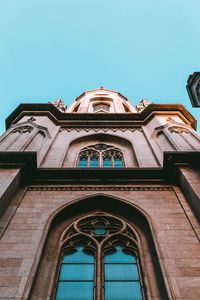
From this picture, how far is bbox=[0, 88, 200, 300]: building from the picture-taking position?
6.91m

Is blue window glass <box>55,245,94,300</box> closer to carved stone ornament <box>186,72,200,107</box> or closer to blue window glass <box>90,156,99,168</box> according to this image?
carved stone ornament <box>186,72,200,107</box>

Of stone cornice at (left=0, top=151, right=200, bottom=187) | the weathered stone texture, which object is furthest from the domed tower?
the weathered stone texture

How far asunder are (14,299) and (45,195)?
4.46 metres

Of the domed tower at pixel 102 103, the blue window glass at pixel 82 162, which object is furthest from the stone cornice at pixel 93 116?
the domed tower at pixel 102 103

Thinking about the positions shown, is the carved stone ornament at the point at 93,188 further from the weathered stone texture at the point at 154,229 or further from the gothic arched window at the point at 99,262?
the gothic arched window at the point at 99,262

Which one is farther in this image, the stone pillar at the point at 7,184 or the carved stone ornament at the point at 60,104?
the carved stone ornament at the point at 60,104

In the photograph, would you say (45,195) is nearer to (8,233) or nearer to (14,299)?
(8,233)

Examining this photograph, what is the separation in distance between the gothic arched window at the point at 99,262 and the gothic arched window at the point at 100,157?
545 cm

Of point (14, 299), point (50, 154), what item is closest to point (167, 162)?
point (50, 154)

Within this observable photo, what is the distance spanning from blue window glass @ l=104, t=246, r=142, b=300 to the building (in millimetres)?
21

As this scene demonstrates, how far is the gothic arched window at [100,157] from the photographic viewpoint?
50.1ft

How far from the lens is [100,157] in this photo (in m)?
16.1

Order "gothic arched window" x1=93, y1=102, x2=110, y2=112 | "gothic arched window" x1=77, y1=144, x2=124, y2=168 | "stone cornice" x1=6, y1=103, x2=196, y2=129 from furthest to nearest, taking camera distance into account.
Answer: "gothic arched window" x1=93, y1=102, x2=110, y2=112, "stone cornice" x1=6, y1=103, x2=196, y2=129, "gothic arched window" x1=77, y1=144, x2=124, y2=168

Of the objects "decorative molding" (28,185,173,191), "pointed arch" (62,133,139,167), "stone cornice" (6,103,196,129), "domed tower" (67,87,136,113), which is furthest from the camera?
"domed tower" (67,87,136,113)
